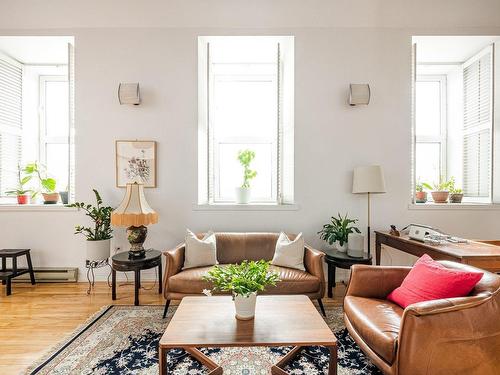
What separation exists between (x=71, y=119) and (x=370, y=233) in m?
4.36

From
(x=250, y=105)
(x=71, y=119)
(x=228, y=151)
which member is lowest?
(x=228, y=151)

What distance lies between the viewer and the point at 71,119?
388 centimetres

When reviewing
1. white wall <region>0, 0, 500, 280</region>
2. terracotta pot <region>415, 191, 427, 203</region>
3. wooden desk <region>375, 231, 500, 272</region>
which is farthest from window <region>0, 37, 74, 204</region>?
terracotta pot <region>415, 191, 427, 203</region>

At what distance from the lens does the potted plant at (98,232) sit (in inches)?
130

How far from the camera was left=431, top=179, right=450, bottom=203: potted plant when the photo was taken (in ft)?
12.5

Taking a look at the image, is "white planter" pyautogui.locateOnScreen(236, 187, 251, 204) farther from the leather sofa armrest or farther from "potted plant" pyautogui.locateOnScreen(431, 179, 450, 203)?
"potted plant" pyautogui.locateOnScreen(431, 179, 450, 203)

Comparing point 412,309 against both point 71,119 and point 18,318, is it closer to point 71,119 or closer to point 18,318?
point 18,318

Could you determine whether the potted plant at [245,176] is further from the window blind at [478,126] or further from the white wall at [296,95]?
the window blind at [478,126]

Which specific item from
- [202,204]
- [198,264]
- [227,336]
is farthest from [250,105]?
[227,336]

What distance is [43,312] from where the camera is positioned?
111 inches

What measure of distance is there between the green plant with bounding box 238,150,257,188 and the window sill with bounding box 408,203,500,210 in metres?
2.14

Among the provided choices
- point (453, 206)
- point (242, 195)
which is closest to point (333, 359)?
point (242, 195)

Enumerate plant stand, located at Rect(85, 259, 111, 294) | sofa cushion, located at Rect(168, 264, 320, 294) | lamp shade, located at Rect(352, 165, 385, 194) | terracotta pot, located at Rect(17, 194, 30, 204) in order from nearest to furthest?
sofa cushion, located at Rect(168, 264, 320, 294), lamp shade, located at Rect(352, 165, 385, 194), plant stand, located at Rect(85, 259, 111, 294), terracotta pot, located at Rect(17, 194, 30, 204)

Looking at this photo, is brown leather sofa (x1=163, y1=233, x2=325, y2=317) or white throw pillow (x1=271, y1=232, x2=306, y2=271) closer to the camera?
brown leather sofa (x1=163, y1=233, x2=325, y2=317)
